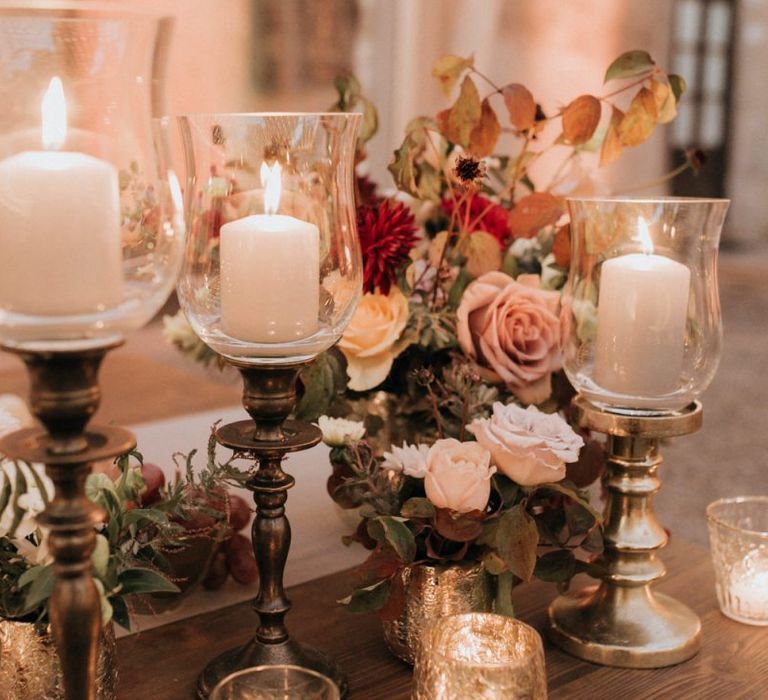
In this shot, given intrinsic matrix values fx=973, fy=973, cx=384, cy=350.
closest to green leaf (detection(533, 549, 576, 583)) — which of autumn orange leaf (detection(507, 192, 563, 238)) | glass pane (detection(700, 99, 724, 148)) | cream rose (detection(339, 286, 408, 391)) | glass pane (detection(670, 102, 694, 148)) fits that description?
cream rose (detection(339, 286, 408, 391))

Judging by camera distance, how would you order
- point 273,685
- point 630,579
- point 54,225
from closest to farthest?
point 54,225 → point 273,685 → point 630,579

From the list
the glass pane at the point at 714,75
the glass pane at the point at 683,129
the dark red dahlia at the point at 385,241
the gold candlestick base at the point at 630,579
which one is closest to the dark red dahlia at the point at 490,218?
the dark red dahlia at the point at 385,241

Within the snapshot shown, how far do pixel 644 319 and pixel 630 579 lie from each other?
8.5 inches

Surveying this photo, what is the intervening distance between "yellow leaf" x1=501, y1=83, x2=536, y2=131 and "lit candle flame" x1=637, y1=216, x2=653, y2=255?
0.57 ft

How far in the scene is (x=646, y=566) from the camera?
818 millimetres

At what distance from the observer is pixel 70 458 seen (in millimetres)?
469

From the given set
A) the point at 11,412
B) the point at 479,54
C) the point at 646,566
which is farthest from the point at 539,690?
the point at 479,54

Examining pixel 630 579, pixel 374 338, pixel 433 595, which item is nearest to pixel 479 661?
pixel 433 595

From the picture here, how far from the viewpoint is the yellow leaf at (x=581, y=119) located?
0.90 m

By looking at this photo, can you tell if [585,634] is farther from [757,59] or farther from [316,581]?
[757,59]

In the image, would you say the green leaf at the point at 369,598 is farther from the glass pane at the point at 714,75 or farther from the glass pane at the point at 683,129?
the glass pane at the point at 714,75

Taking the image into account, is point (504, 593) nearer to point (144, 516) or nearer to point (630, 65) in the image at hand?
point (144, 516)

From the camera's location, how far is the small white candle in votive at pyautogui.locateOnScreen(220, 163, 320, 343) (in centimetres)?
65

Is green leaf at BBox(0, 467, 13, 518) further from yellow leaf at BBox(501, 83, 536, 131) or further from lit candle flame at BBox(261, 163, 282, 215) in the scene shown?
yellow leaf at BBox(501, 83, 536, 131)
